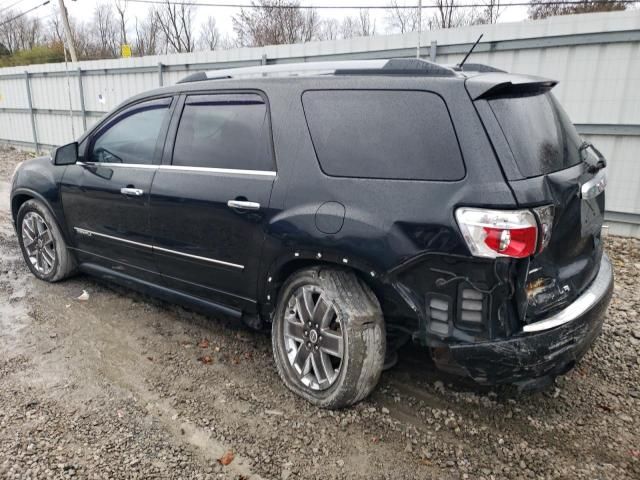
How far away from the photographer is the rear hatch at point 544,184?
7.39 ft

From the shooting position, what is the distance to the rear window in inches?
91.0

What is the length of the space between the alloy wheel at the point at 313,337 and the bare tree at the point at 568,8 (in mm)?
16657

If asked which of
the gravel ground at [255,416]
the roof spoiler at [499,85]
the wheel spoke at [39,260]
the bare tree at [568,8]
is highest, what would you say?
the bare tree at [568,8]

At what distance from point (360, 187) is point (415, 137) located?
37cm

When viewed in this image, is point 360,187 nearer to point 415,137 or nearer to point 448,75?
point 415,137

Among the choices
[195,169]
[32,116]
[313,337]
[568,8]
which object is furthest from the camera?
[568,8]

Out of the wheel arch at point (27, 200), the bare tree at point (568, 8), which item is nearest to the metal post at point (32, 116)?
the wheel arch at point (27, 200)

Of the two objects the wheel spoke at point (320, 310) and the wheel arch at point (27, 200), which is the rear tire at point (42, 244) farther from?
the wheel spoke at point (320, 310)

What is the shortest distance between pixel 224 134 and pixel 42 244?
262cm

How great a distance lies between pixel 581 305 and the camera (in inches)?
99.0

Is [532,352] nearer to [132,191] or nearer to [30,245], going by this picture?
[132,191]

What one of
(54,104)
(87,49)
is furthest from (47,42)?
(54,104)

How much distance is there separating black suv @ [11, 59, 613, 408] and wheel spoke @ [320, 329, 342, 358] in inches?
0.5

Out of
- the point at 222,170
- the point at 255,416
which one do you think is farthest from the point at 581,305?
the point at 222,170
